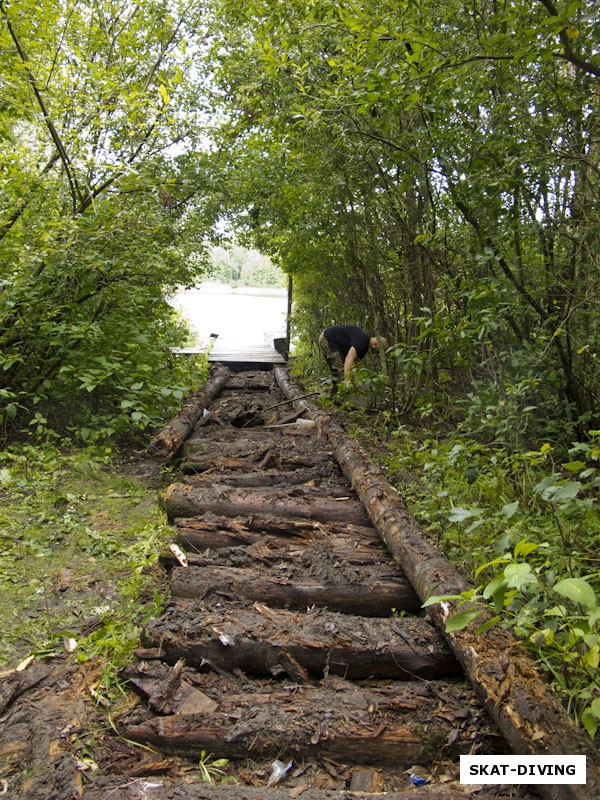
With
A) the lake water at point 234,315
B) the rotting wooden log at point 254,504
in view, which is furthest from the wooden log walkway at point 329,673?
the lake water at point 234,315

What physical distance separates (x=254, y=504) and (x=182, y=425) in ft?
8.37

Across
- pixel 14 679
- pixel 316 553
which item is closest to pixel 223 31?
pixel 316 553

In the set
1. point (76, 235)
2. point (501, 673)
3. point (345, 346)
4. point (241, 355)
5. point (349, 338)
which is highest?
point (76, 235)

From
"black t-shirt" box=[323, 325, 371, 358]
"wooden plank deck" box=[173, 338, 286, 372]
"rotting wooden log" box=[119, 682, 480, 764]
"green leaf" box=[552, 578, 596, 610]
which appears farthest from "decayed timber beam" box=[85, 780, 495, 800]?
"wooden plank deck" box=[173, 338, 286, 372]

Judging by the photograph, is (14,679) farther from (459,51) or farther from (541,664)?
(459,51)

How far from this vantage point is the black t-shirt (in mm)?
8922

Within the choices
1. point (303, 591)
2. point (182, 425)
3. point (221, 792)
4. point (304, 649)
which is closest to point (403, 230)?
point (182, 425)

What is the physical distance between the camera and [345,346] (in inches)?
374

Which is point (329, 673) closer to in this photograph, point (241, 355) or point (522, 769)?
point (522, 769)

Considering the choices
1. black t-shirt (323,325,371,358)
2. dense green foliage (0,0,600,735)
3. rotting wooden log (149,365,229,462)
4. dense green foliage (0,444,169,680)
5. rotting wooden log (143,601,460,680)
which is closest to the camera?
rotting wooden log (143,601,460,680)

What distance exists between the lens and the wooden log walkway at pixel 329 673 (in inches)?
91.0

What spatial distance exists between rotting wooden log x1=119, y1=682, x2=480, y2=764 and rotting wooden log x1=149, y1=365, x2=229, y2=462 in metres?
3.80

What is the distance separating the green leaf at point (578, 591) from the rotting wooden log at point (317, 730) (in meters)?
1.00

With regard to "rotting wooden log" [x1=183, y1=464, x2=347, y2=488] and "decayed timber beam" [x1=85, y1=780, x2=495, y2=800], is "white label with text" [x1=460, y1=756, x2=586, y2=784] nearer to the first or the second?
A: "decayed timber beam" [x1=85, y1=780, x2=495, y2=800]
